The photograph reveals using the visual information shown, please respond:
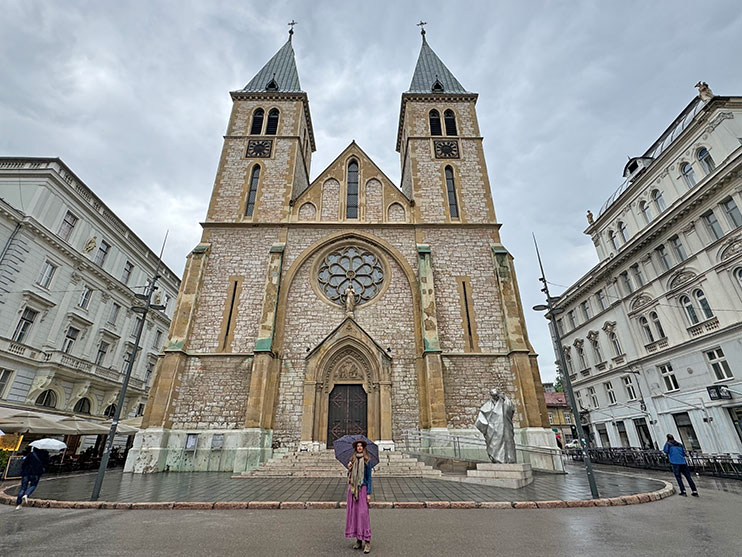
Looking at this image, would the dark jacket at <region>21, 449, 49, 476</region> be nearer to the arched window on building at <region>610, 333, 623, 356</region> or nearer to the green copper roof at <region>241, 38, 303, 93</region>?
the green copper roof at <region>241, 38, 303, 93</region>

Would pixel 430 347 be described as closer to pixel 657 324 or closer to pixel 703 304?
pixel 703 304

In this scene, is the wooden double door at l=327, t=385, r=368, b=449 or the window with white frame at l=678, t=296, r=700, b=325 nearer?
the wooden double door at l=327, t=385, r=368, b=449

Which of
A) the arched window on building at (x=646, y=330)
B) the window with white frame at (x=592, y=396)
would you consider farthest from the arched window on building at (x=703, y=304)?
the window with white frame at (x=592, y=396)

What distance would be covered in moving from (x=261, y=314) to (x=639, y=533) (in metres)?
14.8

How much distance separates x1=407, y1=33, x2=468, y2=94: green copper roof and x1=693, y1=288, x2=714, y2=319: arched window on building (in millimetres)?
19360

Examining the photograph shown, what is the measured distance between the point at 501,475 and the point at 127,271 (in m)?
27.9

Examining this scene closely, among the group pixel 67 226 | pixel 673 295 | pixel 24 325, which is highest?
pixel 67 226

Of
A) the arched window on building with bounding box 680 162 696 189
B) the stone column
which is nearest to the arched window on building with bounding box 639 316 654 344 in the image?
the arched window on building with bounding box 680 162 696 189

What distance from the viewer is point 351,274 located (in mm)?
18516

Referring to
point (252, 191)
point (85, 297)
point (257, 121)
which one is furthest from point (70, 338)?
point (257, 121)

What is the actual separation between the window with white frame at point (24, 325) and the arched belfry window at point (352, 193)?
17.7 m

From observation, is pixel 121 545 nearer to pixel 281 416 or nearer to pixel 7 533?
pixel 7 533

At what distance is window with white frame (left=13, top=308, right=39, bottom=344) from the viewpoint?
1809cm

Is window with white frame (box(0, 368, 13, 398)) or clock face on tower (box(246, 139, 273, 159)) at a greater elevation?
clock face on tower (box(246, 139, 273, 159))
